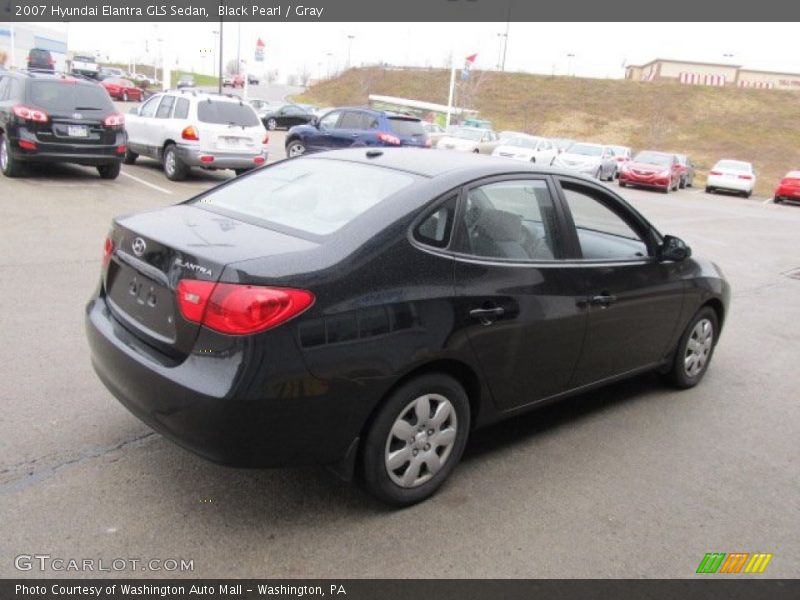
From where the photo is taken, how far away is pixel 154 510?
10.6 ft

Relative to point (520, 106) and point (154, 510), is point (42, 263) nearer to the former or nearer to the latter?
point (154, 510)

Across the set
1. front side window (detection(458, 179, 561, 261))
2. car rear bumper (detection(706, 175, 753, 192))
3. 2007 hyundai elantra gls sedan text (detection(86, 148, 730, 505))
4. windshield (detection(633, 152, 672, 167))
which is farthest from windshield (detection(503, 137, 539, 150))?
front side window (detection(458, 179, 561, 261))

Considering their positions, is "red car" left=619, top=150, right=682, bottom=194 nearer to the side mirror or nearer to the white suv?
the white suv

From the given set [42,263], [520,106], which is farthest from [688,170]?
[520,106]

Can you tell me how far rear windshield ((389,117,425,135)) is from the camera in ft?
60.3

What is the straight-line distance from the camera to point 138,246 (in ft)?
11.0

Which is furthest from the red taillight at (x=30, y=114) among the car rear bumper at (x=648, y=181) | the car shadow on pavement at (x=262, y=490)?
the car rear bumper at (x=648, y=181)

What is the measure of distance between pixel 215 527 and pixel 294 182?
1898 mm

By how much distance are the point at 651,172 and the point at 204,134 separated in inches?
712

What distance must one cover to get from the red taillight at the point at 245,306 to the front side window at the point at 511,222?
38.6 inches

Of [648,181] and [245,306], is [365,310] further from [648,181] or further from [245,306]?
[648,181]

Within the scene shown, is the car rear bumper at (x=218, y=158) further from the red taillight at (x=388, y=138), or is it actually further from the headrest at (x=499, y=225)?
the headrest at (x=499, y=225)

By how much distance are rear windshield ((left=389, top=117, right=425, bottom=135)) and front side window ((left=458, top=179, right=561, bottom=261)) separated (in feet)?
48.3

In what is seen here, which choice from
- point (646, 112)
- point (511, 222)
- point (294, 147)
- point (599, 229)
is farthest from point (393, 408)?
point (646, 112)
